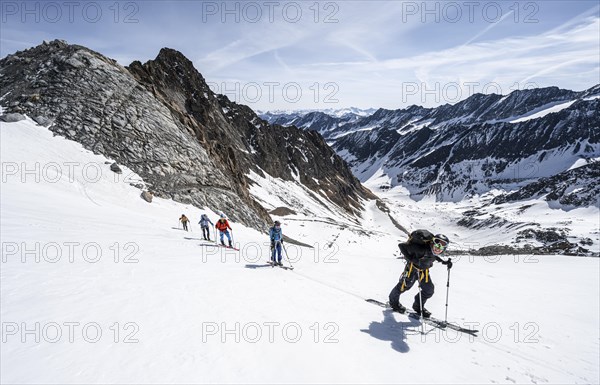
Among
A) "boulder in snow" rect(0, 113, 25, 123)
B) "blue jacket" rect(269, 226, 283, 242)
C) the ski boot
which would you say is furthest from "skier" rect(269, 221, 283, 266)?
"boulder in snow" rect(0, 113, 25, 123)

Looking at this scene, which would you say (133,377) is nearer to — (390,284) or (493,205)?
(390,284)

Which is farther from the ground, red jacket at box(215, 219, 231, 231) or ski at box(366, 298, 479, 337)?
red jacket at box(215, 219, 231, 231)

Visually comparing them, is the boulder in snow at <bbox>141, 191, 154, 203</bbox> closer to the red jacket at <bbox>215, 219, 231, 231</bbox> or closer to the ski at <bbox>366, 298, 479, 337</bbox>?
the red jacket at <bbox>215, 219, 231, 231</bbox>

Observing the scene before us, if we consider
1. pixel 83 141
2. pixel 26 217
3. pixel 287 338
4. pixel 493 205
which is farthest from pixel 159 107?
pixel 493 205

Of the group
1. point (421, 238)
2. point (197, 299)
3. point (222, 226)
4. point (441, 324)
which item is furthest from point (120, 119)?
point (441, 324)

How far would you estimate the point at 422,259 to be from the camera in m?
8.30

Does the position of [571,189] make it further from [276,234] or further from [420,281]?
[420,281]

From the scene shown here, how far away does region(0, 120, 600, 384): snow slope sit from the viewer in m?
5.57

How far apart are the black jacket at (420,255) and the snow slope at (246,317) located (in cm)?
156

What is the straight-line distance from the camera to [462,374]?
19.6 feet

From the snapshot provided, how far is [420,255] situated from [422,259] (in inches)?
4.3

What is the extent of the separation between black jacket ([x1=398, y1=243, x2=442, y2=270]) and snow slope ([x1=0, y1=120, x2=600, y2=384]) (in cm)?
156

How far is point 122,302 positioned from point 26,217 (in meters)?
11.6

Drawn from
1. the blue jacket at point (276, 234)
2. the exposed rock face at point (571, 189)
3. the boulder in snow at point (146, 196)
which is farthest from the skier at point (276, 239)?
the exposed rock face at point (571, 189)
